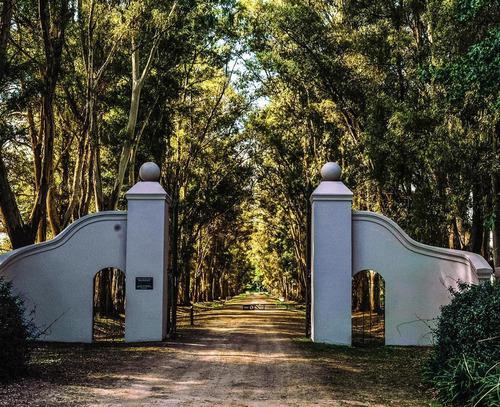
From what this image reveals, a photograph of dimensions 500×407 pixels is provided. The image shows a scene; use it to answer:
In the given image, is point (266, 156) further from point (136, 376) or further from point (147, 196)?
point (136, 376)

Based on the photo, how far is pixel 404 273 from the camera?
16.9 metres

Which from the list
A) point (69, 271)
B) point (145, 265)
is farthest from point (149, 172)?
point (69, 271)

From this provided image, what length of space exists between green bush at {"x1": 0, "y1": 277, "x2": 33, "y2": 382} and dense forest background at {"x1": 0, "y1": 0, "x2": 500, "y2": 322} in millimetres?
5452

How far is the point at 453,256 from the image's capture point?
16688 millimetres

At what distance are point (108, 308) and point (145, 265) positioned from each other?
9.19 m

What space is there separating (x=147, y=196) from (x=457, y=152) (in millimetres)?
8248

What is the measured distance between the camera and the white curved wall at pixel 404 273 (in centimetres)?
1677

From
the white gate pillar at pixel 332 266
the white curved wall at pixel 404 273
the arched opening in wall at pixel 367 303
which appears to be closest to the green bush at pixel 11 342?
the white gate pillar at pixel 332 266

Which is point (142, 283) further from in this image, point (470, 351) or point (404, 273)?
point (470, 351)

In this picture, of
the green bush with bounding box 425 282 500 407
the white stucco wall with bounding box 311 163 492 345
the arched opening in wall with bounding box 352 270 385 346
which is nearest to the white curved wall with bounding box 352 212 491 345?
the white stucco wall with bounding box 311 163 492 345

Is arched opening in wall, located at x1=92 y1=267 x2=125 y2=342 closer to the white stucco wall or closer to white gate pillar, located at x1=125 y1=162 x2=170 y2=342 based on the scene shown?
white gate pillar, located at x1=125 y1=162 x2=170 y2=342

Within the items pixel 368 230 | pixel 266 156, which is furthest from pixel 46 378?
pixel 266 156

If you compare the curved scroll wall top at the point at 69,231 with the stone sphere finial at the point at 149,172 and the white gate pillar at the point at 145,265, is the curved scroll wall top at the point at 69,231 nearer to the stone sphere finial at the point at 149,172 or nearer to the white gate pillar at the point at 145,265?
the white gate pillar at the point at 145,265

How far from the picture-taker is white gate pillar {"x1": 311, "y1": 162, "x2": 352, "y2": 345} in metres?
16.5
